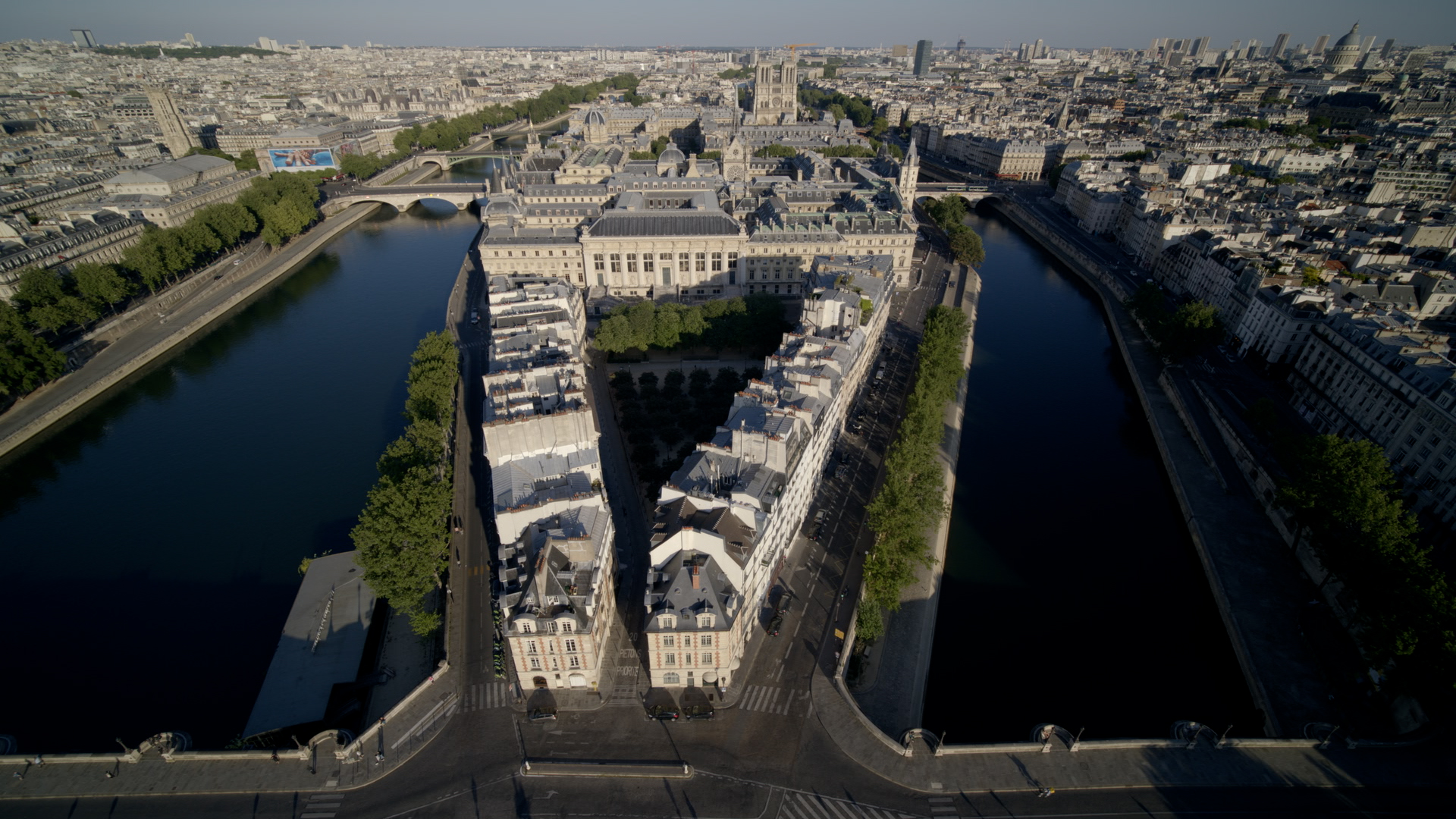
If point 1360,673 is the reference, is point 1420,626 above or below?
above

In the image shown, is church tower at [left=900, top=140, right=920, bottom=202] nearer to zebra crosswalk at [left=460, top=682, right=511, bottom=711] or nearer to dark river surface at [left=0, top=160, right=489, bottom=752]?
dark river surface at [left=0, top=160, right=489, bottom=752]

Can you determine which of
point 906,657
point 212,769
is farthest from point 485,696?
point 906,657

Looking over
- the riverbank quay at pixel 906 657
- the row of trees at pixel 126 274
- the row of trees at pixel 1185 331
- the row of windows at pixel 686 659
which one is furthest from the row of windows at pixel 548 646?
the row of trees at pixel 1185 331

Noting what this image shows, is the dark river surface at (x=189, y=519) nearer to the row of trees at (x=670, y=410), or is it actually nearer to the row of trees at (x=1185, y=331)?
the row of trees at (x=670, y=410)

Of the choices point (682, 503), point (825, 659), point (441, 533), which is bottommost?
point (825, 659)

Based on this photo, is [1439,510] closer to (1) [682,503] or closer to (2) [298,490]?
(1) [682,503]

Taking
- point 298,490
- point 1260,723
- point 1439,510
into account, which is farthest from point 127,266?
point 1439,510
